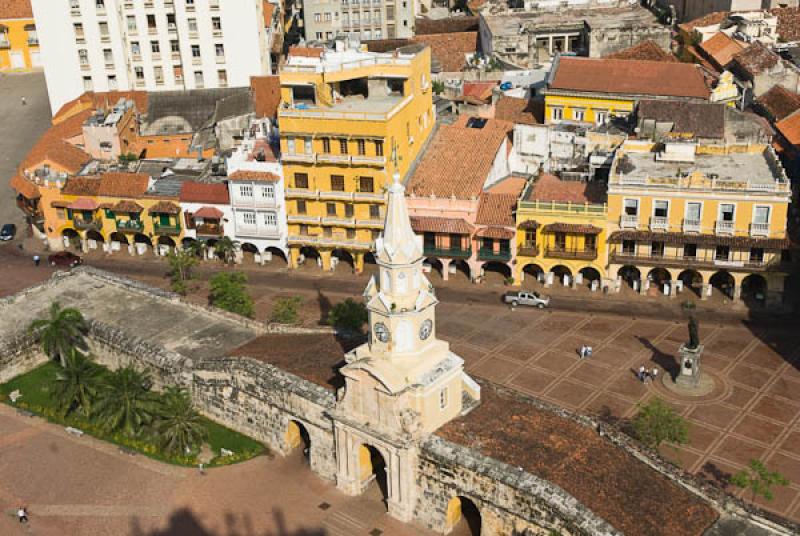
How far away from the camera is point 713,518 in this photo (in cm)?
4734

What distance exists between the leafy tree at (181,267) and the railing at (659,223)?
36644mm

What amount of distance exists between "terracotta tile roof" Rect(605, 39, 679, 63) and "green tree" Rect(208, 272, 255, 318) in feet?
174

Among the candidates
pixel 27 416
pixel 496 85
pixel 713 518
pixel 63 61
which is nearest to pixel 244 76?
pixel 63 61

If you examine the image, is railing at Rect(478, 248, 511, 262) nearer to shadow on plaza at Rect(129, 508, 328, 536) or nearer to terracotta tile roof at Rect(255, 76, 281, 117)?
shadow on plaza at Rect(129, 508, 328, 536)

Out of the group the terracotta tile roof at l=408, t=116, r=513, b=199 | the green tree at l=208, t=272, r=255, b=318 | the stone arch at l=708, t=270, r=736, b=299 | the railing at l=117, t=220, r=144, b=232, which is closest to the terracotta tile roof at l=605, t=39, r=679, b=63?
the terracotta tile roof at l=408, t=116, r=513, b=199

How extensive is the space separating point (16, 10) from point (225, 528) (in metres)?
106

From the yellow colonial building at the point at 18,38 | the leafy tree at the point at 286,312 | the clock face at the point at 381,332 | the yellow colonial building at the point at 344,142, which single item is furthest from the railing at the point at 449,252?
the yellow colonial building at the point at 18,38

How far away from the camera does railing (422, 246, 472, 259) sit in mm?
80750

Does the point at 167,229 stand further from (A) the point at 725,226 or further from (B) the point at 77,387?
(A) the point at 725,226

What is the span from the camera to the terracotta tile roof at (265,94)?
105688 mm

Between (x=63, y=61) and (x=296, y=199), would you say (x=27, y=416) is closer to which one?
(x=296, y=199)

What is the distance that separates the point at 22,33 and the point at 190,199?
228 ft

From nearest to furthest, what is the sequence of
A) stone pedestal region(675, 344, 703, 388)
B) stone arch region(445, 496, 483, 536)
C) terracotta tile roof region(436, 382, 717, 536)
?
terracotta tile roof region(436, 382, 717, 536)
stone arch region(445, 496, 483, 536)
stone pedestal region(675, 344, 703, 388)

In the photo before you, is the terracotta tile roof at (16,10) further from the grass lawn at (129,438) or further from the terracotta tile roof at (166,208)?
the grass lawn at (129,438)
